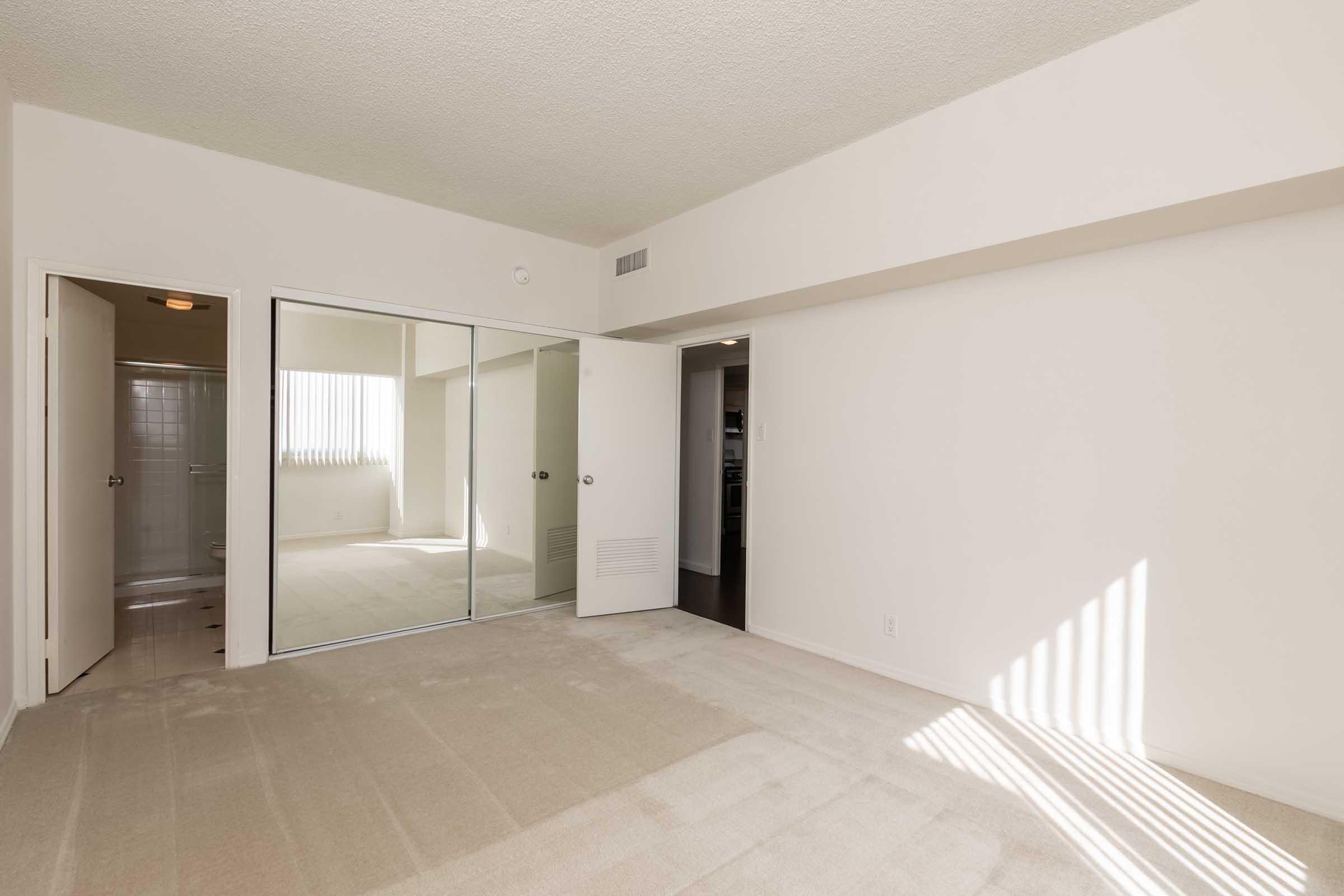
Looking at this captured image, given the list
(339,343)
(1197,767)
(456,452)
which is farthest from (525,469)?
(1197,767)

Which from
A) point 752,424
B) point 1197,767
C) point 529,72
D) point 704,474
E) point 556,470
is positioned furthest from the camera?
point 704,474

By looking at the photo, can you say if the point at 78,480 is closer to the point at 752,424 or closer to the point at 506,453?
the point at 506,453

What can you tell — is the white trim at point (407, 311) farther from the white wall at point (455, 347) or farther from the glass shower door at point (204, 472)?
the glass shower door at point (204, 472)

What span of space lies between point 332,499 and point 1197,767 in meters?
4.60

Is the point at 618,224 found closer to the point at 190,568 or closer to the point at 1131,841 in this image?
the point at 1131,841

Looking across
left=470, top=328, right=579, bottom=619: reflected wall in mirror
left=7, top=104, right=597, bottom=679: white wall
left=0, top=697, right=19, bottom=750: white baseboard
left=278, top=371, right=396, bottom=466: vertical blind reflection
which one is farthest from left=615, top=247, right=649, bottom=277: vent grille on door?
left=0, top=697, right=19, bottom=750: white baseboard

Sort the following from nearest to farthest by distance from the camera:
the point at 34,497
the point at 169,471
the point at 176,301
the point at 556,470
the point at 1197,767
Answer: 1. the point at 1197,767
2. the point at 34,497
3. the point at 176,301
4. the point at 556,470
5. the point at 169,471

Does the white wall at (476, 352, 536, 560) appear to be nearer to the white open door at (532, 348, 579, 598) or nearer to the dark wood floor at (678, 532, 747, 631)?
the white open door at (532, 348, 579, 598)

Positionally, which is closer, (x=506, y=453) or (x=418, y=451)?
(x=418, y=451)

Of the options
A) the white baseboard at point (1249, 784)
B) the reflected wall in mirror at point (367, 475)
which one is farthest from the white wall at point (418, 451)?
the white baseboard at point (1249, 784)

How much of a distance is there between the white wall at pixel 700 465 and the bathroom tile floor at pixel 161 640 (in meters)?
3.83

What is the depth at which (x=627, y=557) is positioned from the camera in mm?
4871

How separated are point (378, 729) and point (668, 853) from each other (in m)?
1.57

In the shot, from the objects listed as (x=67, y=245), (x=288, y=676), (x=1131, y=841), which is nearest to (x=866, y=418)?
(x=1131, y=841)
